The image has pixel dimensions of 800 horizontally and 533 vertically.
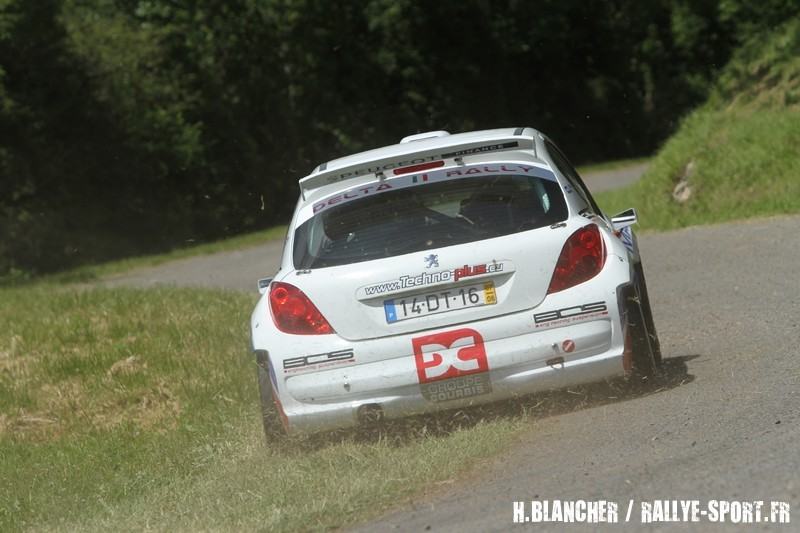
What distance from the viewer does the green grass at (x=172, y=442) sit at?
21.7 ft

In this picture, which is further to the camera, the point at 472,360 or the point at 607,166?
the point at 607,166

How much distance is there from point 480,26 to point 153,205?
1677 centimetres

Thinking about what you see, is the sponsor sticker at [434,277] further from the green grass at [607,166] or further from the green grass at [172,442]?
the green grass at [607,166]

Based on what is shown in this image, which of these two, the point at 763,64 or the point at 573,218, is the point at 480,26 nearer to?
the point at 763,64

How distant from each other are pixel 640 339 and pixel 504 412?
880 millimetres

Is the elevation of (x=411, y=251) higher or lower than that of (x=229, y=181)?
higher

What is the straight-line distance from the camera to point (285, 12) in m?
38.4

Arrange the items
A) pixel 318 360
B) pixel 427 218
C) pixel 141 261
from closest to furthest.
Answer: pixel 318 360 → pixel 427 218 → pixel 141 261

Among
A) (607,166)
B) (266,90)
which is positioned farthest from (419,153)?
(607,166)

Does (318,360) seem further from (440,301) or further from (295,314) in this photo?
(440,301)

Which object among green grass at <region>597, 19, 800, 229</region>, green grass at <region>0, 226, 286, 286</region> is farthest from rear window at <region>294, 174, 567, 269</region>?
green grass at <region>0, 226, 286, 286</region>

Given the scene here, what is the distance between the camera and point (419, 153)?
26.1 feet

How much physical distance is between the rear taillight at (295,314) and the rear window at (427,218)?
0.59 feet

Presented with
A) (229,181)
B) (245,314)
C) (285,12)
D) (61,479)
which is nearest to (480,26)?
(285,12)
